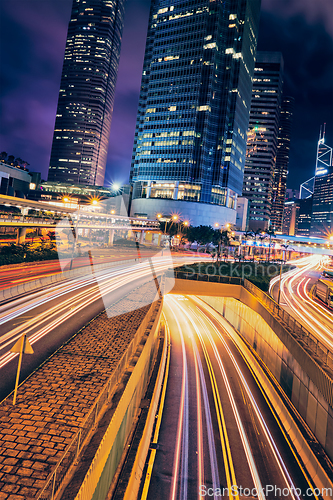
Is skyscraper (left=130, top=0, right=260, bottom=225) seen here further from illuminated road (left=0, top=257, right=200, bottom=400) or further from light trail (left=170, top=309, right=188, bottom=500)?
light trail (left=170, top=309, right=188, bottom=500)

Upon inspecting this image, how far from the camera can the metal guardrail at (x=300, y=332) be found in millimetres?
15297

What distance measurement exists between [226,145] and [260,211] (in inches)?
2878

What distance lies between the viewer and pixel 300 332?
1878cm

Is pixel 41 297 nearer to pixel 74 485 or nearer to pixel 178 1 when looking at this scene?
pixel 74 485

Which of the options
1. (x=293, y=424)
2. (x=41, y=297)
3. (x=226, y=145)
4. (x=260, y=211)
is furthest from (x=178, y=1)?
(x=293, y=424)

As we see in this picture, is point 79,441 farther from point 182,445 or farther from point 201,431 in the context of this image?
point 201,431

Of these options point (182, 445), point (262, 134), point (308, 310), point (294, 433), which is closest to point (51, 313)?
point (182, 445)

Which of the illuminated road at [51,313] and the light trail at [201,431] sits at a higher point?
the illuminated road at [51,313]

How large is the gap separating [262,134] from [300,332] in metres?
183

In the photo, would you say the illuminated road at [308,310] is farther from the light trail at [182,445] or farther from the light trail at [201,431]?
the light trail at [182,445]

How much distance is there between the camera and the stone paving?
6930 mm

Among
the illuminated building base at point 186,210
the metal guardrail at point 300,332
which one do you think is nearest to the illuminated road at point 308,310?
the metal guardrail at point 300,332

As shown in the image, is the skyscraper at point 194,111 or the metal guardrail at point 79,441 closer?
the metal guardrail at point 79,441

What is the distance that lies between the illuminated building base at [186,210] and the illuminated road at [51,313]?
255 feet
